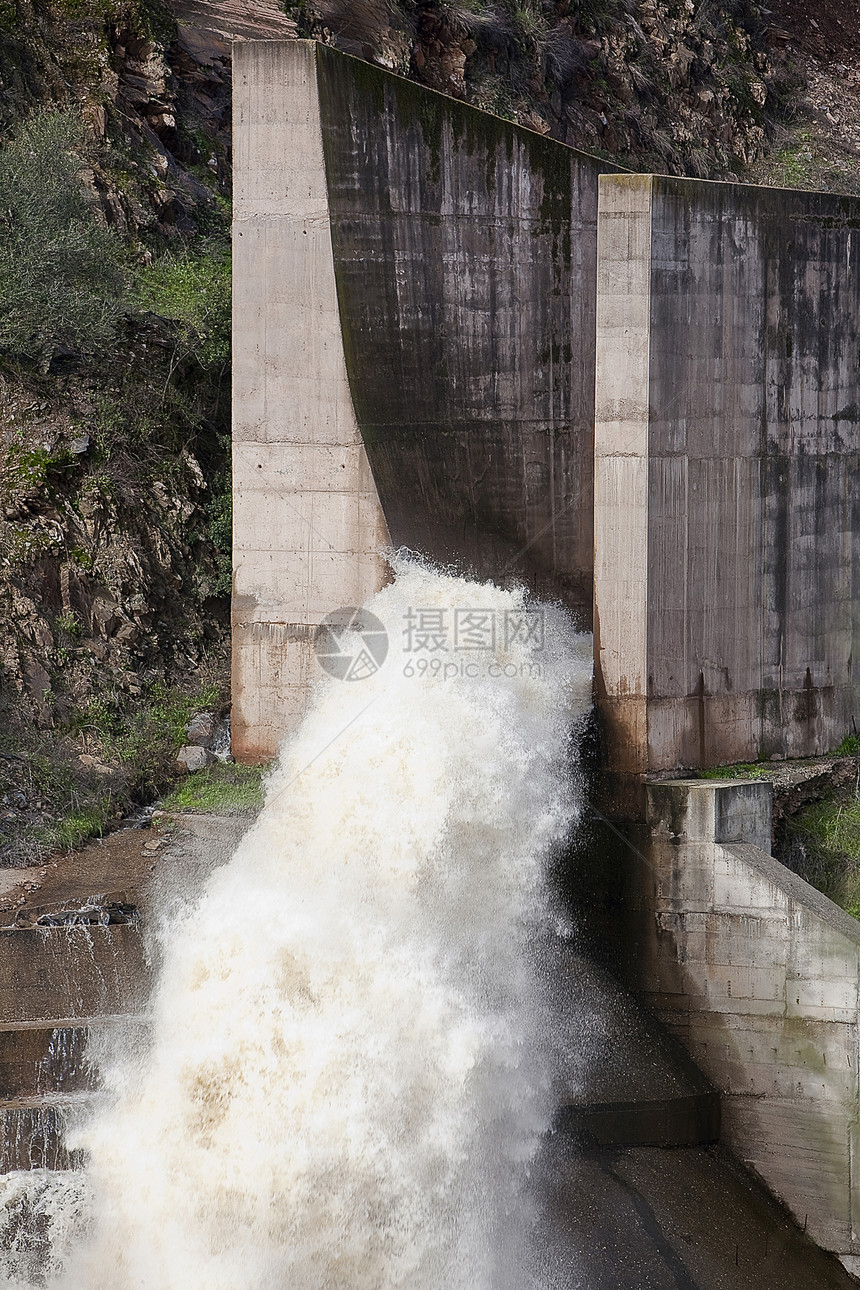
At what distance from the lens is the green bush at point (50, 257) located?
12453 millimetres

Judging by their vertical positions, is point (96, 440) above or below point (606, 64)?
below

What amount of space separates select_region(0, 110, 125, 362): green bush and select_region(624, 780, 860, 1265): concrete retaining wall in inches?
328

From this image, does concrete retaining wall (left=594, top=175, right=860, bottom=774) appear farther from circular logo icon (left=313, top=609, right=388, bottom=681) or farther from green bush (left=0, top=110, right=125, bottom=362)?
green bush (left=0, top=110, right=125, bottom=362)

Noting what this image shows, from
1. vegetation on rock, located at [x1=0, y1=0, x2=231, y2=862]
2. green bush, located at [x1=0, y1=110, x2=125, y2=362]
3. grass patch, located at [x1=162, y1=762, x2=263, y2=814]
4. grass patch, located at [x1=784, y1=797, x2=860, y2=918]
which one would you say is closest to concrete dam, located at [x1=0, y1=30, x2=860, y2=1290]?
grass patch, located at [x1=162, y1=762, x2=263, y2=814]

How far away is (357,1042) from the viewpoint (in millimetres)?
8250

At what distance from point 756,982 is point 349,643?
506 centimetres

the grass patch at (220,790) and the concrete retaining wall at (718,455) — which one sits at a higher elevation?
the concrete retaining wall at (718,455)

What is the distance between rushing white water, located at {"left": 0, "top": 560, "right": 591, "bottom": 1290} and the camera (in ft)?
25.2

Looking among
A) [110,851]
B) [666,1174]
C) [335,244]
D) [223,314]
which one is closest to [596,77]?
[223,314]

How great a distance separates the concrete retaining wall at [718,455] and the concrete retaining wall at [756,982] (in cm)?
88

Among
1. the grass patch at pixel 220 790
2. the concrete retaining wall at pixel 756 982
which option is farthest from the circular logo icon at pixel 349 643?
the concrete retaining wall at pixel 756 982

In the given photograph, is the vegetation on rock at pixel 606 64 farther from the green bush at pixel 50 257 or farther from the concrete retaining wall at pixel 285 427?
the concrete retaining wall at pixel 285 427

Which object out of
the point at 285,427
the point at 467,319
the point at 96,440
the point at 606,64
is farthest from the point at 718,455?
the point at 606,64

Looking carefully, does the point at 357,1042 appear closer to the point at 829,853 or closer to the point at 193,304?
the point at 829,853
